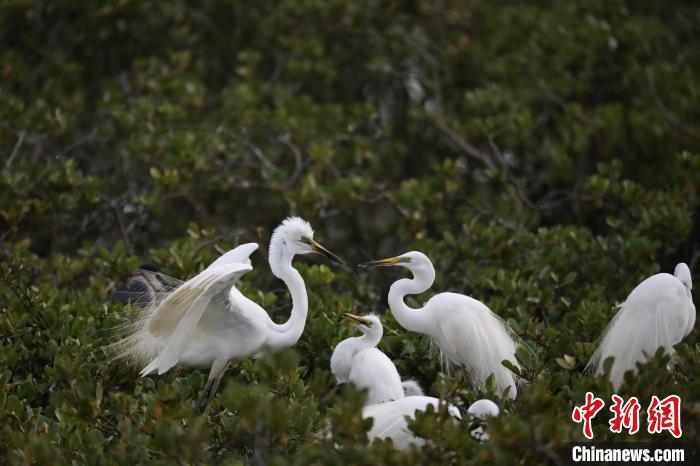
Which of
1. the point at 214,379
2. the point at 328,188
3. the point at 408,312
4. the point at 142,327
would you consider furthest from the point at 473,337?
the point at 328,188

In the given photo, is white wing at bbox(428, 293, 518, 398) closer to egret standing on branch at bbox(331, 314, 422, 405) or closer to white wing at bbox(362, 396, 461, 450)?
egret standing on branch at bbox(331, 314, 422, 405)

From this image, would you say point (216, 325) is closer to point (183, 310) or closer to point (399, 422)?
point (183, 310)

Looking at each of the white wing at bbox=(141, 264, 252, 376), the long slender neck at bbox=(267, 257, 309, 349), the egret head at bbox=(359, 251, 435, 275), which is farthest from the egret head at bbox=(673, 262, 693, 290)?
the white wing at bbox=(141, 264, 252, 376)

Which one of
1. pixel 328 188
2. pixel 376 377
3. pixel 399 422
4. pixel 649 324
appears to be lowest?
pixel 328 188

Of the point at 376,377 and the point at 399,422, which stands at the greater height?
the point at 399,422

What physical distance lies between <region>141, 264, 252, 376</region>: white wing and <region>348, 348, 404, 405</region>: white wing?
665 mm

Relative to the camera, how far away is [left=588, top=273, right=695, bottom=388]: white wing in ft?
13.5

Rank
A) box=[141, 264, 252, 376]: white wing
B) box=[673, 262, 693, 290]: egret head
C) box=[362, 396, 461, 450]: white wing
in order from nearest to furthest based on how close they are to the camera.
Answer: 1. box=[362, 396, 461, 450]: white wing
2. box=[141, 264, 252, 376]: white wing
3. box=[673, 262, 693, 290]: egret head

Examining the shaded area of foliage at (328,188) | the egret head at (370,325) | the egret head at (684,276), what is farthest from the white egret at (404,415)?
the egret head at (684,276)

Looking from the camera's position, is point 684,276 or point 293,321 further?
point 684,276

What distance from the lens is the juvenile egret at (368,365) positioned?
404 centimetres

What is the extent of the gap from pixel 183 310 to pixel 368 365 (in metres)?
0.79

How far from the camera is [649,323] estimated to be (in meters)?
4.12

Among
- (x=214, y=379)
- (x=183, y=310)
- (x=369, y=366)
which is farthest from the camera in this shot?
(x=214, y=379)
